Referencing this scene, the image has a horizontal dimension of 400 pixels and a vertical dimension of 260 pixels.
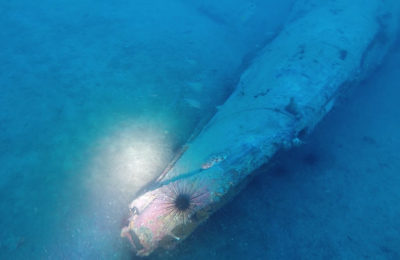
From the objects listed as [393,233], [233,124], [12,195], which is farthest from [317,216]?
[12,195]

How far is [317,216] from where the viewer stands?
3.51 m

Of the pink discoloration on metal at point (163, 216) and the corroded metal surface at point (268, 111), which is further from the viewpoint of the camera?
the corroded metal surface at point (268, 111)

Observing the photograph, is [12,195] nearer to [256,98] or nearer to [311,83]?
[256,98]

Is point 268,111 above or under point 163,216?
above

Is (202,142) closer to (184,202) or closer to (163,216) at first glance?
(184,202)

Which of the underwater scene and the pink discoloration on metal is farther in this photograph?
the underwater scene

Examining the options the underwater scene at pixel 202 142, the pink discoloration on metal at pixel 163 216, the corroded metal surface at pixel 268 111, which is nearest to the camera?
the pink discoloration on metal at pixel 163 216

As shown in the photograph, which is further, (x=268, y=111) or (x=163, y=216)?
(x=268, y=111)

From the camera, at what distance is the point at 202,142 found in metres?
3.84

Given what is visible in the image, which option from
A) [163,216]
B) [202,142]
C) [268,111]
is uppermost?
[268,111]

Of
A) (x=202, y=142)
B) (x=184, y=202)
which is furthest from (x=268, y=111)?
(x=184, y=202)

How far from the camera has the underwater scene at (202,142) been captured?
3150 mm

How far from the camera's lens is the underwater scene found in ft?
10.3

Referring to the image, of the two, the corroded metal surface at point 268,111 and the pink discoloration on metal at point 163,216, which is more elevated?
the corroded metal surface at point 268,111
